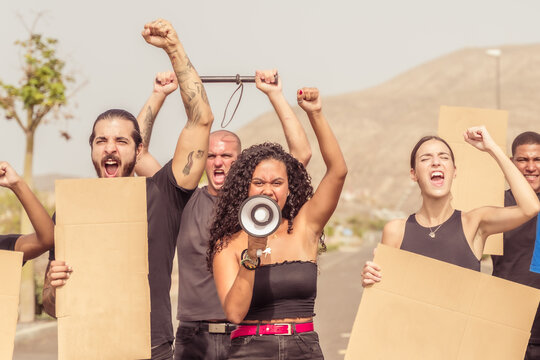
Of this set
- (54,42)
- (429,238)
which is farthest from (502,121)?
(54,42)

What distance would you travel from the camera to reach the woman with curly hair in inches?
154

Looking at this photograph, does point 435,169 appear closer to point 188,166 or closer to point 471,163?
point 471,163

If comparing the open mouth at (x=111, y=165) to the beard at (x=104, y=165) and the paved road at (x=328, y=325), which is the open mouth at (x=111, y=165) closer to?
the beard at (x=104, y=165)

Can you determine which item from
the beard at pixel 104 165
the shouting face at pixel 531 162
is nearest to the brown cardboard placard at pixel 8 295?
the beard at pixel 104 165

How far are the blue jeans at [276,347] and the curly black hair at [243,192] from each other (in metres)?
0.44

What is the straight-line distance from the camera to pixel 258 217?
3457mm

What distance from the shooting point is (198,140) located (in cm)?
416

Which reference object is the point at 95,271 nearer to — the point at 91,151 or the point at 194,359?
the point at 91,151

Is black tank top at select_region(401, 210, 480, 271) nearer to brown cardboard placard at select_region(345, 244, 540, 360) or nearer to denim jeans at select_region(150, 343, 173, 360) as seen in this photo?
brown cardboard placard at select_region(345, 244, 540, 360)

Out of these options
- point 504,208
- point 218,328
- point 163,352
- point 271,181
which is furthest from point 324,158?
point 218,328

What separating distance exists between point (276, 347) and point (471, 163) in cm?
184

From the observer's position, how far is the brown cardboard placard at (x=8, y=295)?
3990 mm

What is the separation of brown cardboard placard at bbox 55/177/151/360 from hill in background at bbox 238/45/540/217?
7997 centimetres

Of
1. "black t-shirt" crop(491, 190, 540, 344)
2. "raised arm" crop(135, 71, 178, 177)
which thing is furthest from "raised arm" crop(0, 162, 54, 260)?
"black t-shirt" crop(491, 190, 540, 344)
